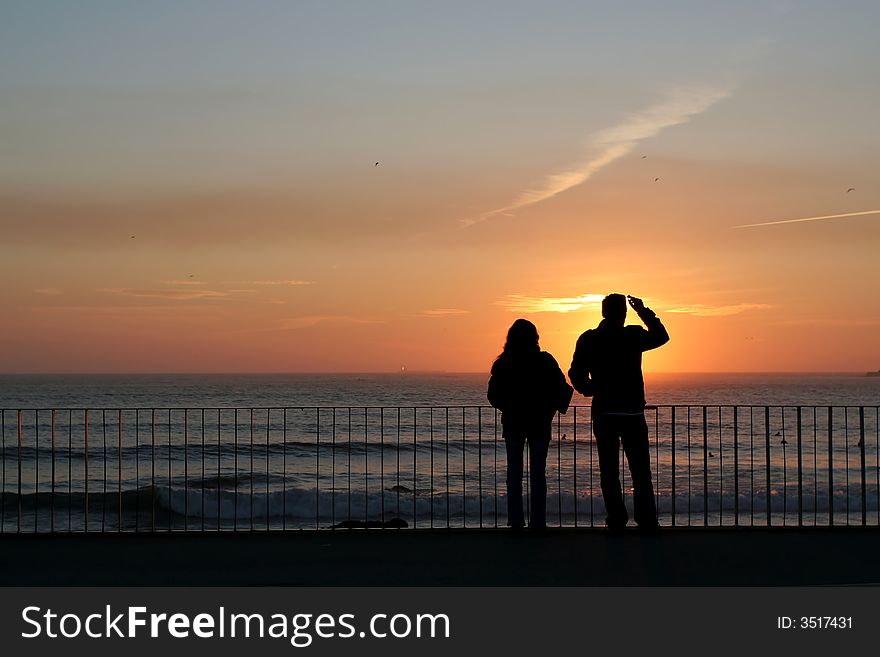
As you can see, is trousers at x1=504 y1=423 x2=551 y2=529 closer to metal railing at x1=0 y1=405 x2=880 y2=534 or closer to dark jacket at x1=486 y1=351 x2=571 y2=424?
dark jacket at x1=486 y1=351 x2=571 y2=424

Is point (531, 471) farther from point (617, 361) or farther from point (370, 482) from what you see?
point (370, 482)

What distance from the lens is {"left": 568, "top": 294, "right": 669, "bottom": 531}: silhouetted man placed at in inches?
329

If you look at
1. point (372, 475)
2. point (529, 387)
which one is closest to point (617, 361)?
point (529, 387)

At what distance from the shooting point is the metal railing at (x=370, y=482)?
36.2 ft

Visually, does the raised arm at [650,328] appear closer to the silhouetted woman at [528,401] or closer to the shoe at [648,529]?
the silhouetted woman at [528,401]

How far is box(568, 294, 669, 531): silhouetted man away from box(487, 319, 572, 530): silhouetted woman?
0.70ft

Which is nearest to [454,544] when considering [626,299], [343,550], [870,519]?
[343,550]

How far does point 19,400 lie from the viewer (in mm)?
68250

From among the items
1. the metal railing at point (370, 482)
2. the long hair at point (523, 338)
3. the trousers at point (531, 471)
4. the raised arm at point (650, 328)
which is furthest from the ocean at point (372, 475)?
the raised arm at point (650, 328)

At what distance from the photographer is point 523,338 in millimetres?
8469

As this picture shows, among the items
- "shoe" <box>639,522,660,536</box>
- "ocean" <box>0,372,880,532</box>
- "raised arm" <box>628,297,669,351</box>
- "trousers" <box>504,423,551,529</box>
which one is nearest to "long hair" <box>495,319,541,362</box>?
"trousers" <box>504,423,551,529</box>

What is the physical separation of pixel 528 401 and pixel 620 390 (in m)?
0.75
